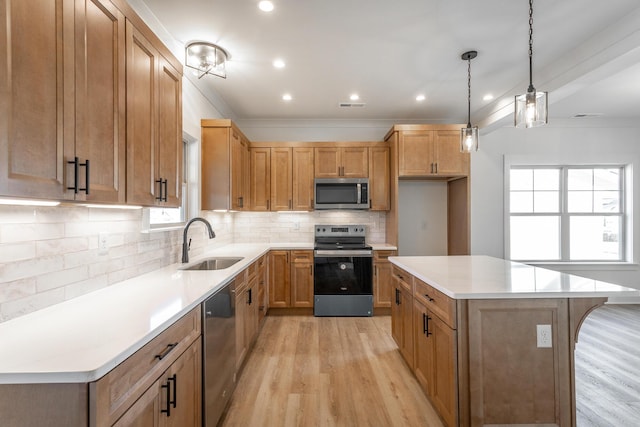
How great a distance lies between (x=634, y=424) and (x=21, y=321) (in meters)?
3.35

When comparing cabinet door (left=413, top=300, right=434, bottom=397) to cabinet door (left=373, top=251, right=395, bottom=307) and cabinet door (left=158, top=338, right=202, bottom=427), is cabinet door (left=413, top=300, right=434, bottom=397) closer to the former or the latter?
cabinet door (left=158, top=338, right=202, bottom=427)

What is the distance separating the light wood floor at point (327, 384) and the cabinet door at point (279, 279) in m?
0.53

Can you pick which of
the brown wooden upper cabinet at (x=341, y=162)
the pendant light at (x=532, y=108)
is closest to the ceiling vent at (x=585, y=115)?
the brown wooden upper cabinet at (x=341, y=162)

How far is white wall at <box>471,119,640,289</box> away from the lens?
4.41 m

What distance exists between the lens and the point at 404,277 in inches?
99.1

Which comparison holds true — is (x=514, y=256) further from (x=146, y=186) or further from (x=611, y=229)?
(x=146, y=186)

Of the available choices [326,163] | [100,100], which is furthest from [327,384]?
[326,163]

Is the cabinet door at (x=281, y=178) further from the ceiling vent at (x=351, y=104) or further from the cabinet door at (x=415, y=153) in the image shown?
the cabinet door at (x=415, y=153)

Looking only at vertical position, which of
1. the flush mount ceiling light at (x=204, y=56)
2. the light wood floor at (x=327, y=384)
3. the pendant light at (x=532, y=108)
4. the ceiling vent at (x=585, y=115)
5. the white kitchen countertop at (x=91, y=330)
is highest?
the ceiling vent at (x=585, y=115)

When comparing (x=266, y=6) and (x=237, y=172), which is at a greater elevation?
(x=266, y=6)

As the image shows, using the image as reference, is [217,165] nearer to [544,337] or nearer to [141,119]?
[141,119]

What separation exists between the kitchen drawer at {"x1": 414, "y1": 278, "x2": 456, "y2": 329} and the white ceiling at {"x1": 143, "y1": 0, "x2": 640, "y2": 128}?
6.43 ft

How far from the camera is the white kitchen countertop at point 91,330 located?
2.62 feet

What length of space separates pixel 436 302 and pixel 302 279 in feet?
7.54
